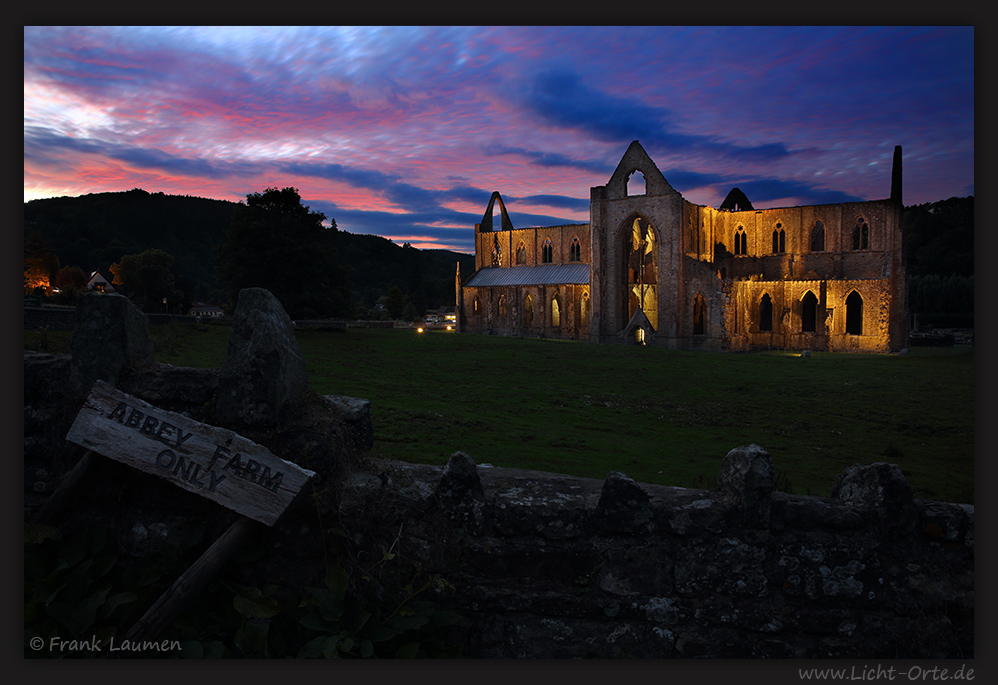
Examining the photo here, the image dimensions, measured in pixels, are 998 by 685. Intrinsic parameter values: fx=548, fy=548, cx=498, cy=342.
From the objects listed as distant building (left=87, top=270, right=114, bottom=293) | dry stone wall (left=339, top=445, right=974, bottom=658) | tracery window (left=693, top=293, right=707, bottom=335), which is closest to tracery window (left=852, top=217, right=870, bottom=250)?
tracery window (left=693, top=293, right=707, bottom=335)

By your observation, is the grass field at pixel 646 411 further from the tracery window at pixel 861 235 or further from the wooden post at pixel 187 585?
the tracery window at pixel 861 235

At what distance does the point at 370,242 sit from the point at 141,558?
150 m

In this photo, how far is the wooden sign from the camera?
355cm

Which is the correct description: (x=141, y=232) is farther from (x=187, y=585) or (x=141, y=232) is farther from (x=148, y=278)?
(x=187, y=585)

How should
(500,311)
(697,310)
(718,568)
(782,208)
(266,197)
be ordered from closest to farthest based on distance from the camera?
(718,568), (266,197), (697,310), (782,208), (500,311)

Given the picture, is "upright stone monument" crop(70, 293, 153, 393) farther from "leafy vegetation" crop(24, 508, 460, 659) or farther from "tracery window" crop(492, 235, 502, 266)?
"tracery window" crop(492, 235, 502, 266)

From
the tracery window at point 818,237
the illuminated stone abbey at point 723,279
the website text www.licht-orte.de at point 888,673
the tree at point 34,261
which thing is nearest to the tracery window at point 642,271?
the illuminated stone abbey at point 723,279

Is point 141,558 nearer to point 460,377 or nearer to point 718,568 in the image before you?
point 718,568

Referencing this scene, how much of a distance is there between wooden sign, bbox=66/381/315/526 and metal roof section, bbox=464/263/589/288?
5749 cm

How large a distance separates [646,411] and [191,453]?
42.7 feet

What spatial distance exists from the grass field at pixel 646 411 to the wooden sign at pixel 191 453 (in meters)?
2.98

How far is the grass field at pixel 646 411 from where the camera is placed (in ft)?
30.0

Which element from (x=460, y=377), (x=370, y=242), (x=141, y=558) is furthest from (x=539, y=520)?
(x=370, y=242)

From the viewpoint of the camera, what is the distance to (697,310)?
50.7 metres
